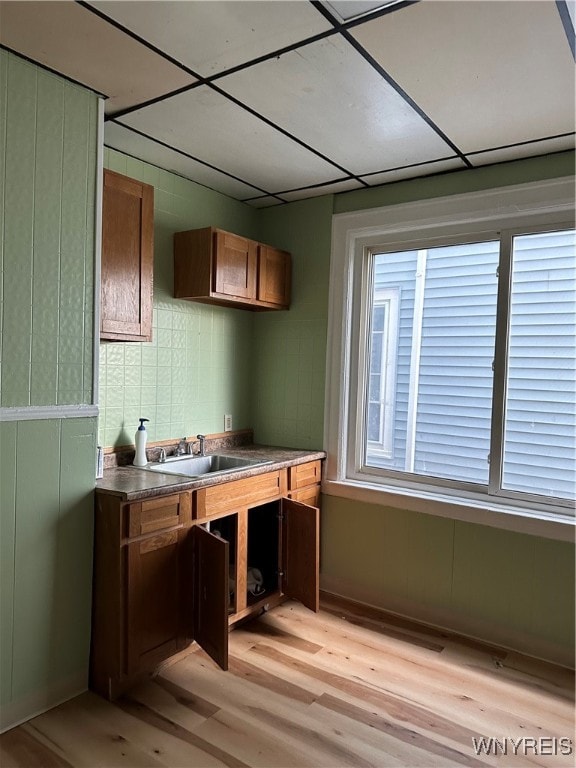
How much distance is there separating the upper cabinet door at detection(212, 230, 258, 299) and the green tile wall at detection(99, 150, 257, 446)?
0.95ft

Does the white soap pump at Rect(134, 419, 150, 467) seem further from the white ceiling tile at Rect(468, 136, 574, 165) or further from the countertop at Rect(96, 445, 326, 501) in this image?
the white ceiling tile at Rect(468, 136, 574, 165)

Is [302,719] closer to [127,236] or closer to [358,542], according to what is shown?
[358,542]

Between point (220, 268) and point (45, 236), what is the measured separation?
103cm

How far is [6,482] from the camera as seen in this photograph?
193 centimetres

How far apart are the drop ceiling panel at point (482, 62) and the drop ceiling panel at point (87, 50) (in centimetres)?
75

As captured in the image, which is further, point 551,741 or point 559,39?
point 551,741

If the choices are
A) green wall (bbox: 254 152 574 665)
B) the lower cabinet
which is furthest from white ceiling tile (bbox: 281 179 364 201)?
the lower cabinet

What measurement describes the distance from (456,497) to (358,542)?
25.6 inches

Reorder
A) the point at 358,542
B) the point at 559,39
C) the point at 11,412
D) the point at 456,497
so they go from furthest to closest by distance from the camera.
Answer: the point at 358,542, the point at 456,497, the point at 11,412, the point at 559,39

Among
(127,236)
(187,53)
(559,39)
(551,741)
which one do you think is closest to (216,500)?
(127,236)

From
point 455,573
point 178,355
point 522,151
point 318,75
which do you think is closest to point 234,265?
point 178,355

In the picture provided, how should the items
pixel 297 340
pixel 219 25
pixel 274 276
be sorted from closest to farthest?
pixel 219 25, pixel 274 276, pixel 297 340

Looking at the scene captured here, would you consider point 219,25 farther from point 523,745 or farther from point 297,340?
point 523,745

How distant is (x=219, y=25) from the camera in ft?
5.36
